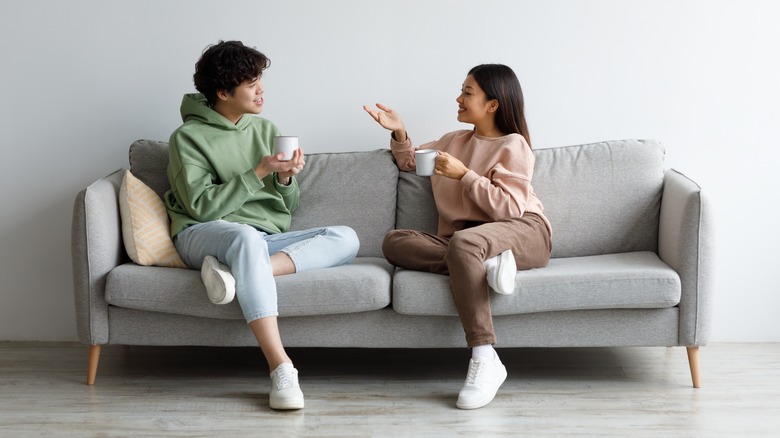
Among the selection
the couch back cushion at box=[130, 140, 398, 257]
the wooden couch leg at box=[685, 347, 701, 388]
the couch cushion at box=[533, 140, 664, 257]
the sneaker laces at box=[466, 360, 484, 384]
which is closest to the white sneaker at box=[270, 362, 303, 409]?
the sneaker laces at box=[466, 360, 484, 384]

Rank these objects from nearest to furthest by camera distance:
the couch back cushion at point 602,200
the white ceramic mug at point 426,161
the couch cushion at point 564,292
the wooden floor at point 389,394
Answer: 1. the wooden floor at point 389,394
2. the couch cushion at point 564,292
3. the white ceramic mug at point 426,161
4. the couch back cushion at point 602,200

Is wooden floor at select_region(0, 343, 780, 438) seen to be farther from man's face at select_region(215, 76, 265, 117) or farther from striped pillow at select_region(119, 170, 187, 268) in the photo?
man's face at select_region(215, 76, 265, 117)

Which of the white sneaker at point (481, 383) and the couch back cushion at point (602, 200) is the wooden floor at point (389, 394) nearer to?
the white sneaker at point (481, 383)

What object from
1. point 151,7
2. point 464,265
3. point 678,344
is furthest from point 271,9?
point 678,344

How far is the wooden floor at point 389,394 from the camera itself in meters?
2.38

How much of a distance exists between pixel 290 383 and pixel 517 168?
101cm

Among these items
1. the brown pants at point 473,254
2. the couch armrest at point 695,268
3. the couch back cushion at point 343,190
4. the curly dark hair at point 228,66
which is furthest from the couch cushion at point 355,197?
the couch armrest at point 695,268

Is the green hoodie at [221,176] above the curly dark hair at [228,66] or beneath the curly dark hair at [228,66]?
beneath

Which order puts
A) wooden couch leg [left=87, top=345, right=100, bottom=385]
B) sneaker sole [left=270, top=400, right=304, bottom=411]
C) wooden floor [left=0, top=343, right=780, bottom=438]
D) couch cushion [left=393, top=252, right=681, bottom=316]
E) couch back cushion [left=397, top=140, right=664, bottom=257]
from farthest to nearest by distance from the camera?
couch back cushion [left=397, top=140, right=664, bottom=257]
wooden couch leg [left=87, top=345, right=100, bottom=385]
couch cushion [left=393, top=252, right=681, bottom=316]
sneaker sole [left=270, top=400, right=304, bottom=411]
wooden floor [left=0, top=343, right=780, bottom=438]

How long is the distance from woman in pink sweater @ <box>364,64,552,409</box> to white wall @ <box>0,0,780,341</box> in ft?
1.00

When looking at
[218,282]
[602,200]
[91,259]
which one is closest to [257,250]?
[218,282]

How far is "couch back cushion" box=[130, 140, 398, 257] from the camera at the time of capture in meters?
3.12

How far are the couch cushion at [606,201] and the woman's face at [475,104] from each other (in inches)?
12.0

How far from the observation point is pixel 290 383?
2520 millimetres
